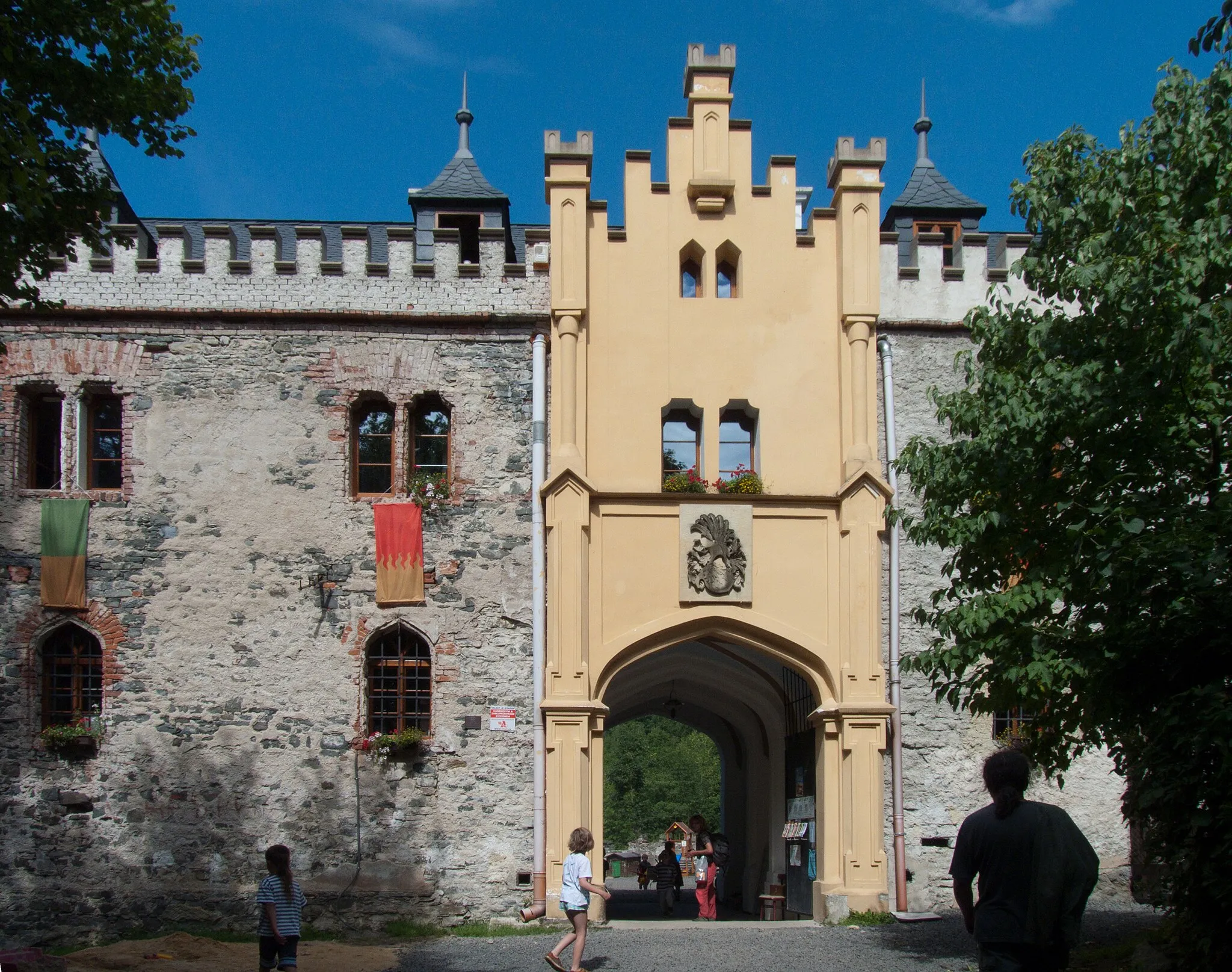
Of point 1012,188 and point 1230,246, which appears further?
point 1012,188

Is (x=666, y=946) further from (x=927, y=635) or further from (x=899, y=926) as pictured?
(x=927, y=635)

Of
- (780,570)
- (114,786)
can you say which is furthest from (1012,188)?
(114,786)

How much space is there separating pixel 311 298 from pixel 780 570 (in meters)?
7.12

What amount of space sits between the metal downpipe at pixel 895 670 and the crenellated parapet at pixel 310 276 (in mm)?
4663

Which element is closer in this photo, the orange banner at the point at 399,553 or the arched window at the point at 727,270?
the orange banner at the point at 399,553

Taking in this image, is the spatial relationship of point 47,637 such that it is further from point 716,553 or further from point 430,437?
point 716,553

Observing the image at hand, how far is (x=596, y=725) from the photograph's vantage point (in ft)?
54.6

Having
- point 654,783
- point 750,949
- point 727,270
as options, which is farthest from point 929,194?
point 654,783

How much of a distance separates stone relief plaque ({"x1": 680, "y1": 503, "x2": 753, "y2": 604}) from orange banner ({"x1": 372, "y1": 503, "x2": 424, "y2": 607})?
10.9 ft

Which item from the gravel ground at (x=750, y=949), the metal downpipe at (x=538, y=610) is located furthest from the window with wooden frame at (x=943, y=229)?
the gravel ground at (x=750, y=949)

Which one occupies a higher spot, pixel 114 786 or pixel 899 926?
pixel 114 786

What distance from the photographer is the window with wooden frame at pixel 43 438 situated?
1762 cm

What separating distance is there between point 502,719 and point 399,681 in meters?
1.43

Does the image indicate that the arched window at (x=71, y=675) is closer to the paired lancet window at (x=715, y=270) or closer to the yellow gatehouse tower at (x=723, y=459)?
the yellow gatehouse tower at (x=723, y=459)
